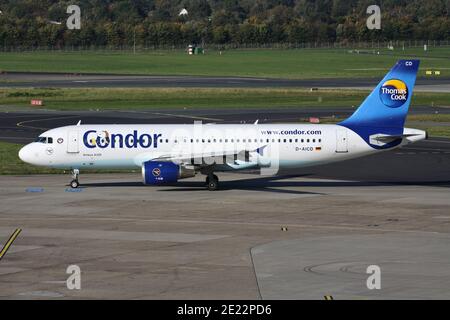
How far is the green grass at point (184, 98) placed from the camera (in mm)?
123125

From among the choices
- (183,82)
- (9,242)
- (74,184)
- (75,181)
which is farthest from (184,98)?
(9,242)

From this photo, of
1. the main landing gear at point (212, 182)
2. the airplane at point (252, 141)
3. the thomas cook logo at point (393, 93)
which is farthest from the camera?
the thomas cook logo at point (393, 93)

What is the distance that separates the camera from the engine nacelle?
5906 centimetres

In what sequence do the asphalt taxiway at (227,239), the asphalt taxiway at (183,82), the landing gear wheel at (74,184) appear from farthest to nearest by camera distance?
the asphalt taxiway at (183,82) → the landing gear wheel at (74,184) → the asphalt taxiway at (227,239)

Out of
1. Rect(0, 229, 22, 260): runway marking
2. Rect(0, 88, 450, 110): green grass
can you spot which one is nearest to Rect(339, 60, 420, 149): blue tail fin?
Rect(0, 229, 22, 260): runway marking

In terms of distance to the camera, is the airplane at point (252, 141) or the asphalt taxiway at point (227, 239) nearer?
the asphalt taxiway at point (227, 239)

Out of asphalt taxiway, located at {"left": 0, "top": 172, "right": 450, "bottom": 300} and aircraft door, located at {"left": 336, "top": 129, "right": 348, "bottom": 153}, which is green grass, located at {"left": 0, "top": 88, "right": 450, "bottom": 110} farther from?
aircraft door, located at {"left": 336, "top": 129, "right": 348, "bottom": 153}

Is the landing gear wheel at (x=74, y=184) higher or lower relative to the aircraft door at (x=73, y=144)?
lower

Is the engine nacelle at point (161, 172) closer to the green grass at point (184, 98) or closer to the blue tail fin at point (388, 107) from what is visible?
the blue tail fin at point (388, 107)

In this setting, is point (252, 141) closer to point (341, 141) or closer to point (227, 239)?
point (341, 141)

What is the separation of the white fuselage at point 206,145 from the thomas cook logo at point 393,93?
2762 millimetres

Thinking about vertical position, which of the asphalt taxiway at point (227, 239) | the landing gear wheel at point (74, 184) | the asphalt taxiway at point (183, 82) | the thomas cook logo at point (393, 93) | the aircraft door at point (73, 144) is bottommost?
the asphalt taxiway at point (227, 239)

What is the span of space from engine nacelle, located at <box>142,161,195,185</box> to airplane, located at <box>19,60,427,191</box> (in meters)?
1.44

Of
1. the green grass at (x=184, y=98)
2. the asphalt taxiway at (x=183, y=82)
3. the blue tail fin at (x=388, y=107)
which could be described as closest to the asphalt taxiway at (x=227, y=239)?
the blue tail fin at (x=388, y=107)
